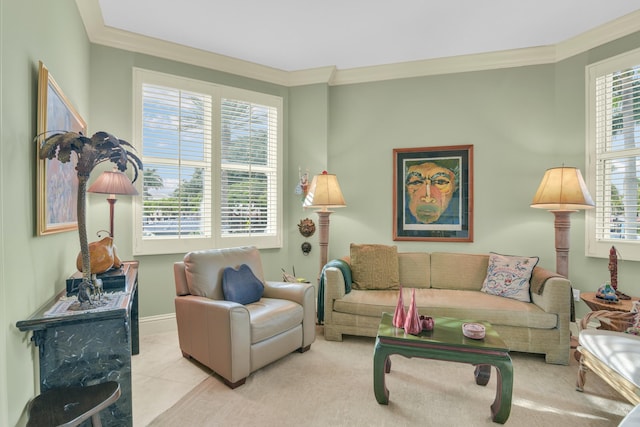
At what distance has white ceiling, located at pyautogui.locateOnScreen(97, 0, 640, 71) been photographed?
274 centimetres

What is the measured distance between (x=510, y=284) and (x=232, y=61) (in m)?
3.78

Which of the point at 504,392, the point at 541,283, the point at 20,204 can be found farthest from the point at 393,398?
the point at 20,204

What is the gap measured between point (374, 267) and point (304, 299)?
0.91 m

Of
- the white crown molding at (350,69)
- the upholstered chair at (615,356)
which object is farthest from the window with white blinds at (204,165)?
the upholstered chair at (615,356)

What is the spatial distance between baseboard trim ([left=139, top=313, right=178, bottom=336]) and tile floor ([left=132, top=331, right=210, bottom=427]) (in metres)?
0.15

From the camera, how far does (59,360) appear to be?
1499 mm

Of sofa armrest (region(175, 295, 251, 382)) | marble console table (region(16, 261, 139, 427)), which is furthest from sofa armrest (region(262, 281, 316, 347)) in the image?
marble console table (region(16, 261, 139, 427))

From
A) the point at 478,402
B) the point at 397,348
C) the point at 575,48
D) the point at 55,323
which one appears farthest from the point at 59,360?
the point at 575,48

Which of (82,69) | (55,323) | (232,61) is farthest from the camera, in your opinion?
Answer: (232,61)

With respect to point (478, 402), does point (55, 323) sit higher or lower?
higher

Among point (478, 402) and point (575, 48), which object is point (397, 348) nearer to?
point (478, 402)

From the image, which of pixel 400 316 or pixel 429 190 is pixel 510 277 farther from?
pixel 400 316

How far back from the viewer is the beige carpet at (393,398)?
195cm

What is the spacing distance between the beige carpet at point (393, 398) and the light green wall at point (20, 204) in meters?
0.87
